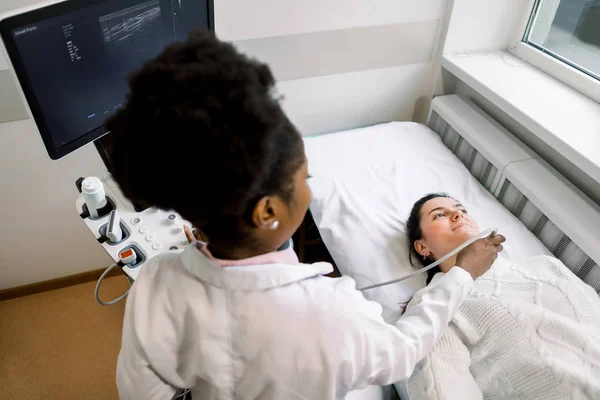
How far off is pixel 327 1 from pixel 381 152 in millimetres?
661

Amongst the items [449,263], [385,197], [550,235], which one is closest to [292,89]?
[385,197]

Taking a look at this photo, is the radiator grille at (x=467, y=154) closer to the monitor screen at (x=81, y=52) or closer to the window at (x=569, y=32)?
the window at (x=569, y=32)

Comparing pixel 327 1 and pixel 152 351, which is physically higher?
pixel 327 1

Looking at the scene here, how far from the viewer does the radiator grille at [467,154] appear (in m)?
1.77

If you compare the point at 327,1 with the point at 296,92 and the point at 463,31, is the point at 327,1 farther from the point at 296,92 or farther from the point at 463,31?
the point at 463,31

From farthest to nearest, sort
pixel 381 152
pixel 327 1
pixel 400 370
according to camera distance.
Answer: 1. pixel 381 152
2. pixel 327 1
3. pixel 400 370

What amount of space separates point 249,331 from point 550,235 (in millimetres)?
1272

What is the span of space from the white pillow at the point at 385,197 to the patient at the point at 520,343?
0.18 metres

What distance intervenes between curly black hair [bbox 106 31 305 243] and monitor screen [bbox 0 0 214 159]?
1.42 ft

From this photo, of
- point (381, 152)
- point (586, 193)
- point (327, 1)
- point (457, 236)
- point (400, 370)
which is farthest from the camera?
point (381, 152)

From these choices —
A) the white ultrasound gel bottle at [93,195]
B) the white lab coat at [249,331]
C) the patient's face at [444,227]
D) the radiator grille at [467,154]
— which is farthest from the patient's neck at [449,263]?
the white ultrasound gel bottle at [93,195]

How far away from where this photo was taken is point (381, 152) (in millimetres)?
1910

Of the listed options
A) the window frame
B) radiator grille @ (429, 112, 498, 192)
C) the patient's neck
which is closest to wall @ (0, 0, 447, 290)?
radiator grille @ (429, 112, 498, 192)

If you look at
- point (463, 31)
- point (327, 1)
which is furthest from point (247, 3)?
point (463, 31)
